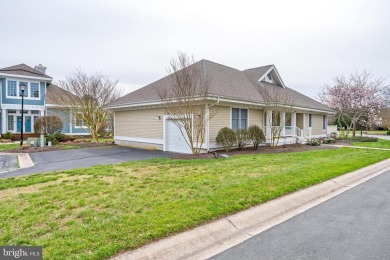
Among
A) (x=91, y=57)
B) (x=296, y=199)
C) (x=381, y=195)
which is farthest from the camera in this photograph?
(x=91, y=57)

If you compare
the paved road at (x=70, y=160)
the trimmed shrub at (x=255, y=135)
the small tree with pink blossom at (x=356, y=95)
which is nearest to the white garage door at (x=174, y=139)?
the paved road at (x=70, y=160)

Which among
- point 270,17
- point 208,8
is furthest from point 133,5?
point 270,17

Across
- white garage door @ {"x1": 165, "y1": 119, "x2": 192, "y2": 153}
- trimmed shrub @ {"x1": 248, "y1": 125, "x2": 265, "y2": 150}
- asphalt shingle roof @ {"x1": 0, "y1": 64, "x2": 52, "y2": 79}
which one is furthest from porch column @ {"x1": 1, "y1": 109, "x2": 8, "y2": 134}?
trimmed shrub @ {"x1": 248, "y1": 125, "x2": 265, "y2": 150}

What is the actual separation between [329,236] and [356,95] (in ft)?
86.6

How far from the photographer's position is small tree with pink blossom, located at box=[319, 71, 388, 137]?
2547 centimetres

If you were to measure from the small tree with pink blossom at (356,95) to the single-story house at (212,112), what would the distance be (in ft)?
26.8

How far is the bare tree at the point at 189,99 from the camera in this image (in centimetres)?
1170

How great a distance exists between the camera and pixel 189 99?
11.7 metres

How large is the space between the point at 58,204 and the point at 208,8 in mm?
11199

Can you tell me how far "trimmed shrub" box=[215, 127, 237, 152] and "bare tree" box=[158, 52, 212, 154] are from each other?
1019 millimetres

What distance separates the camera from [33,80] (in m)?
25.2

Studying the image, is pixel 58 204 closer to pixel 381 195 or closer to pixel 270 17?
pixel 381 195

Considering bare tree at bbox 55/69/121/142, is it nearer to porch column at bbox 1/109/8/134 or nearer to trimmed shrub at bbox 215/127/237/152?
porch column at bbox 1/109/8/134

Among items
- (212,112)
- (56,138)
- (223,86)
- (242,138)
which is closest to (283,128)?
(242,138)
